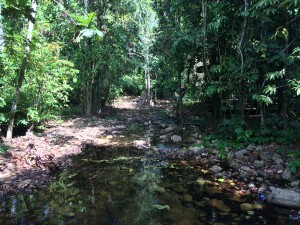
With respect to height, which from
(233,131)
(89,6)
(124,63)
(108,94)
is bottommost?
(233,131)

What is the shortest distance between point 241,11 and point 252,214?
537 cm

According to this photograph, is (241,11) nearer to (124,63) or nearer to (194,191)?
(194,191)

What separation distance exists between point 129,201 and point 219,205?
164 cm

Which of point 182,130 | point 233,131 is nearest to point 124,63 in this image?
point 182,130

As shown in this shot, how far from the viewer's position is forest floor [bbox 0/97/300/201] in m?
5.79

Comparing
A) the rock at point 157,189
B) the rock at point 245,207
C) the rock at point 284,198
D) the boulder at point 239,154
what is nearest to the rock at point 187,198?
the rock at point 157,189

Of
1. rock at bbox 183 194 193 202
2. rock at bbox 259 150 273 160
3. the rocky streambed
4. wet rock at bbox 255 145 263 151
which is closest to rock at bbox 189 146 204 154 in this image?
the rocky streambed

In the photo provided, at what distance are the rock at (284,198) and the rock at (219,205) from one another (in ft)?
2.73

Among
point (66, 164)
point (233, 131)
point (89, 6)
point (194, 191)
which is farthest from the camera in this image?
point (89, 6)

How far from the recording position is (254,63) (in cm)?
765

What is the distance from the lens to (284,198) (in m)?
4.89

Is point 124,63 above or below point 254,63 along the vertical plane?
above

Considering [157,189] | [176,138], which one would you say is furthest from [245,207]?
[176,138]

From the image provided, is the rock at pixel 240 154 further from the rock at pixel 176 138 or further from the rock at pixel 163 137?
the rock at pixel 163 137
